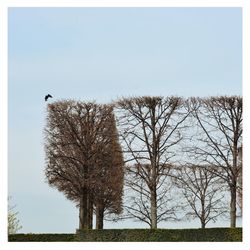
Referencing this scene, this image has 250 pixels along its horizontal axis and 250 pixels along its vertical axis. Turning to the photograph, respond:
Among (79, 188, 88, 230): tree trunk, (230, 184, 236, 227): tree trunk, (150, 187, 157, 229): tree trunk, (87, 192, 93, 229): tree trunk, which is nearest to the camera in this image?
(230, 184, 236, 227): tree trunk

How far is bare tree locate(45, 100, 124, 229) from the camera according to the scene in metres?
17.0

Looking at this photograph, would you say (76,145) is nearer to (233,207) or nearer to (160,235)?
(160,235)

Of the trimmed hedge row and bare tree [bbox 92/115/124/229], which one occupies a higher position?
bare tree [bbox 92/115/124/229]

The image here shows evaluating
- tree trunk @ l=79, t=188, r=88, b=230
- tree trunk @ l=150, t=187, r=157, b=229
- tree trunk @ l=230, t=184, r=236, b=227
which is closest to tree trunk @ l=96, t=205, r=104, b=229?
tree trunk @ l=79, t=188, r=88, b=230

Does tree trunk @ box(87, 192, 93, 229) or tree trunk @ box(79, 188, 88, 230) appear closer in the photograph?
tree trunk @ box(79, 188, 88, 230)

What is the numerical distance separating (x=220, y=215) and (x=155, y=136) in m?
2.86

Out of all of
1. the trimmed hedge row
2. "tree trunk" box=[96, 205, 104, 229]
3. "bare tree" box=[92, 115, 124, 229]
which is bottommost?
A: the trimmed hedge row

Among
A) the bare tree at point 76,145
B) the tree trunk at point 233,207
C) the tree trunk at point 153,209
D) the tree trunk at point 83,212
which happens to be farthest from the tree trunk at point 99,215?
the tree trunk at point 233,207

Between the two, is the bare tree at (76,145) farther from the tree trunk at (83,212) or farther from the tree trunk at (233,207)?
the tree trunk at (233,207)

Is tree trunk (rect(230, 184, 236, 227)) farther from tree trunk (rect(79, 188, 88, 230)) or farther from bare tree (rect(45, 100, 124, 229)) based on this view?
tree trunk (rect(79, 188, 88, 230))

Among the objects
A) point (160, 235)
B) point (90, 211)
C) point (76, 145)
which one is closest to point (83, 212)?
point (90, 211)

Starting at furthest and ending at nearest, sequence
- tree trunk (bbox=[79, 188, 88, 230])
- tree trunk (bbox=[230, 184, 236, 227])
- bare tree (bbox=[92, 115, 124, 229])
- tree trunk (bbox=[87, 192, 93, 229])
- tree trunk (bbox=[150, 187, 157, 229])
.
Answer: bare tree (bbox=[92, 115, 124, 229]) < tree trunk (bbox=[87, 192, 93, 229]) < tree trunk (bbox=[79, 188, 88, 230]) < tree trunk (bbox=[150, 187, 157, 229]) < tree trunk (bbox=[230, 184, 236, 227])

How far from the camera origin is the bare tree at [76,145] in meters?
17.0

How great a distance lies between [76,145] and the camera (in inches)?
679
